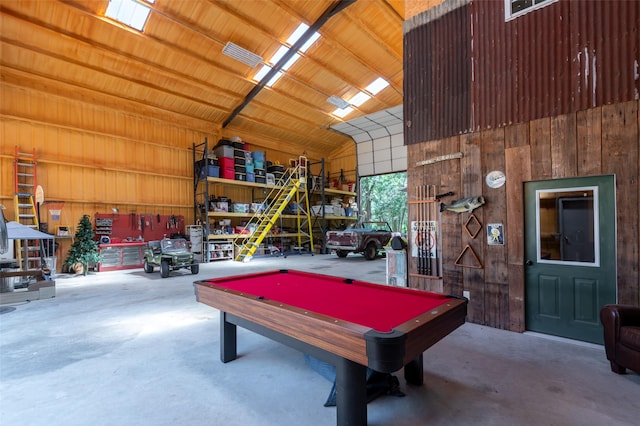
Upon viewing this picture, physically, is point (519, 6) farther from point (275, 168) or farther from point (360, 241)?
point (275, 168)

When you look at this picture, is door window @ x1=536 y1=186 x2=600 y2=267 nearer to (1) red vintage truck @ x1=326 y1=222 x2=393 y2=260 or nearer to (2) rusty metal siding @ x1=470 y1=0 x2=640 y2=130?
(2) rusty metal siding @ x1=470 y1=0 x2=640 y2=130

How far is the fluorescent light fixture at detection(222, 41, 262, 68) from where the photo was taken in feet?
30.2

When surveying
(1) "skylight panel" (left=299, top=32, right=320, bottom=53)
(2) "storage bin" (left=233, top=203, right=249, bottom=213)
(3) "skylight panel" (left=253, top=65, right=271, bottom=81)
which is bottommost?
(2) "storage bin" (left=233, top=203, right=249, bottom=213)

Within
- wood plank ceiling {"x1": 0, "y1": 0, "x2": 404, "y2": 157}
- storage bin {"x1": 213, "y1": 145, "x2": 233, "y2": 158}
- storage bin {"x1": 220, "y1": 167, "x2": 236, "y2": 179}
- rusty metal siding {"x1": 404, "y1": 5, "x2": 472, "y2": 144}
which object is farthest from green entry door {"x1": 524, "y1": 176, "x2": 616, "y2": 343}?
storage bin {"x1": 213, "y1": 145, "x2": 233, "y2": 158}

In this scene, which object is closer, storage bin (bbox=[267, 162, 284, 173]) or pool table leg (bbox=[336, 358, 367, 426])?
pool table leg (bbox=[336, 358, 367, 426])

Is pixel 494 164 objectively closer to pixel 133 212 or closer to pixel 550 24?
pixel 550 24

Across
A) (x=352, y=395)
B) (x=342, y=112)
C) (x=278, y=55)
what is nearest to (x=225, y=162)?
(x=278, y=55)

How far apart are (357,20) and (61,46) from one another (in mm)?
8366

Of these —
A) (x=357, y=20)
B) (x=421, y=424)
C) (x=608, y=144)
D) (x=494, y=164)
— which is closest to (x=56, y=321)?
(x=421, y=424)

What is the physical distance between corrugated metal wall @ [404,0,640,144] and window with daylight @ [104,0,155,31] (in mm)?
7146

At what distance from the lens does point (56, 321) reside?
4422 millimetres

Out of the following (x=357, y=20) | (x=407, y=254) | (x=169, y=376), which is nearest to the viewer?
(x=169, y=376)

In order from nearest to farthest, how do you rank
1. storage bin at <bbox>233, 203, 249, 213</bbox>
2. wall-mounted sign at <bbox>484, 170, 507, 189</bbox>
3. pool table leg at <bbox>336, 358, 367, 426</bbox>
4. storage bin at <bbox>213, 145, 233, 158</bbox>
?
1. pool table leg at <bbox>336, 358, 367, 426</bbox>
2. wall-mounted sign at <bbox>484, 170, 507, 189</bbox>
3. storage bin at <bbox>213, 145, 233, 158</bbox>
4. storage bin at <bbox>233, 203, 249, 213</bbox>

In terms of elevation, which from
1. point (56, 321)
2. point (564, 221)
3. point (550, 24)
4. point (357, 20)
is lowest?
point (56, 321)
